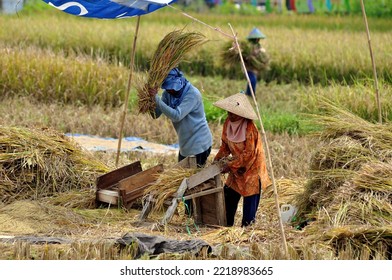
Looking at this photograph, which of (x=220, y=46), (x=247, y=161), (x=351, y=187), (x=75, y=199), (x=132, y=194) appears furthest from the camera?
(x=220, y=46)

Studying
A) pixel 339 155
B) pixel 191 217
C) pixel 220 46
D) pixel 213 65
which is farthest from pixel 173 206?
pixel 213 65

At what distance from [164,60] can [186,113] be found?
431 millimetres

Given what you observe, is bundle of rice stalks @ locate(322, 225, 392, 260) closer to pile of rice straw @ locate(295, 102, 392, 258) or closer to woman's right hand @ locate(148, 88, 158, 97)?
pile of rice straw @ locate(295, 102, 392, 258)

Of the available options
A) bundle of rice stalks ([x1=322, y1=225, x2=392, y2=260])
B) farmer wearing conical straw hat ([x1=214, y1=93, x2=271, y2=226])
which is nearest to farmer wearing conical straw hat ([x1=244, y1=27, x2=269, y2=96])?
farmer wearing conical straw hat ([x1=214, y1=93, x2=271, y2=226])

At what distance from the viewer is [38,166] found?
24.2 feet

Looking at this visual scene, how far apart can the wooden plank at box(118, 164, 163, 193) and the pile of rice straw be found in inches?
46.3

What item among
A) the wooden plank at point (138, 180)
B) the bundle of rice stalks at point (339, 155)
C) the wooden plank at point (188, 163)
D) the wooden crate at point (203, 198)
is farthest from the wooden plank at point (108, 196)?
the bundle of rice stalks at point (339, 155)

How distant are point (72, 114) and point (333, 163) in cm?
562

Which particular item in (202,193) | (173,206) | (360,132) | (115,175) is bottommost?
(115,175)

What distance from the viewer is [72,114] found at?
11.5 m

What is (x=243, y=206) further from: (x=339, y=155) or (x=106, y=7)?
(x=106, y=7)

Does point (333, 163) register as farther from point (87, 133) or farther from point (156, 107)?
point (87, 133)

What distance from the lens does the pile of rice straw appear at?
558 cm
